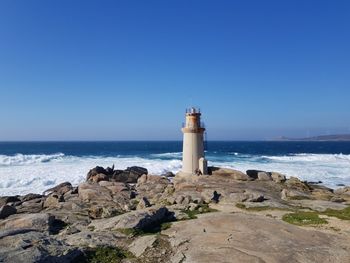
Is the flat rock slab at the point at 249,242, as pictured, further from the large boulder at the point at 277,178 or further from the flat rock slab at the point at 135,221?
the large boulder at the point at 277,178

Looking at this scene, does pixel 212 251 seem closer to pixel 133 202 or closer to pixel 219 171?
pixel 133 202

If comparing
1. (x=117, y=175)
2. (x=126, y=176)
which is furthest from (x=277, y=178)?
(x=117, y=175)

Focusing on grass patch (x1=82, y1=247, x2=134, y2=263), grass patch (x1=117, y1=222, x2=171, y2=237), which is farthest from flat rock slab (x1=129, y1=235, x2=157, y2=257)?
grass patch (x1=117, y1=222, x2=171, y2=237)

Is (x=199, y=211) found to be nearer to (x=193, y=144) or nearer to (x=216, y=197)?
(x=216, y=197)

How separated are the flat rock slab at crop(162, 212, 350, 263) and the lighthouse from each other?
471 inches

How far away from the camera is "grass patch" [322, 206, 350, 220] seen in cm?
1652

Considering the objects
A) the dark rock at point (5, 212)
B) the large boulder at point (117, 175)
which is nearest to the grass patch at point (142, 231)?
the dark rock at point (5, 212)

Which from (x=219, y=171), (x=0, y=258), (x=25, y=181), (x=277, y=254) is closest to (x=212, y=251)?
(x=277, y=254)

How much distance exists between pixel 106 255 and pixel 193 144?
16.0m

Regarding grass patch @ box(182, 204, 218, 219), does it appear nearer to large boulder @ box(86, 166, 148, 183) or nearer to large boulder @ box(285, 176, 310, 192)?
large boulder @ box(285, 176, 310, 192)

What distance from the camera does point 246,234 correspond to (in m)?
12.2

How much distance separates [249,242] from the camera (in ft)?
37.5

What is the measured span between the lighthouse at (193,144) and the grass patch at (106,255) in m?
15.0

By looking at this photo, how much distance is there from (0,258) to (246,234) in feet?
23.6
